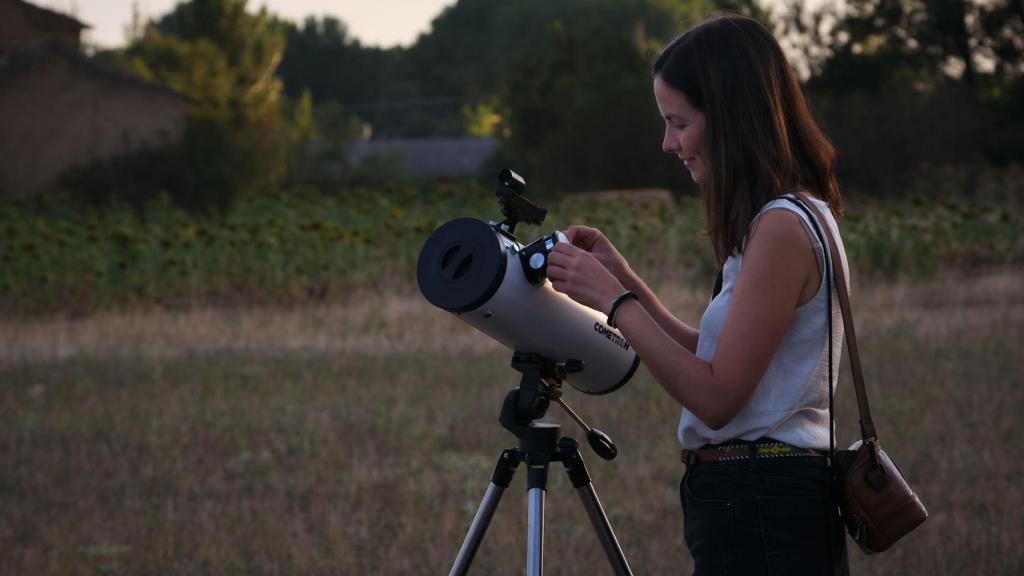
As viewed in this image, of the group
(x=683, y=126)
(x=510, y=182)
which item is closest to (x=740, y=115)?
(x=683, y=126)

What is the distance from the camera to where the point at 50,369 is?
9.84 m

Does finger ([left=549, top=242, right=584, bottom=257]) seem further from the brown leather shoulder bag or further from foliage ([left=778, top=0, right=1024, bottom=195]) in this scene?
foliage ([left=778, top=0, right=1024, bottom=195])

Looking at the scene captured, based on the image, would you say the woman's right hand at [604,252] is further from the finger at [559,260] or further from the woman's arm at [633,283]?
the finger at [559,260]

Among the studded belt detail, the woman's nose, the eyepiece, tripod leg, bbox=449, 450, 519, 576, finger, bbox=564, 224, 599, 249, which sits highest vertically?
the woman's nose

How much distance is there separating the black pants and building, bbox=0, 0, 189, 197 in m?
25.4

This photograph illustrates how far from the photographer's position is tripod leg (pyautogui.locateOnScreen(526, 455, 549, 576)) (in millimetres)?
2803

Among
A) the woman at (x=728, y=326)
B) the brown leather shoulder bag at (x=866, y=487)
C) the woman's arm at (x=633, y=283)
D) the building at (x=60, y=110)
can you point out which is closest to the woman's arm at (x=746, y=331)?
the woman at (x=728, y=326)

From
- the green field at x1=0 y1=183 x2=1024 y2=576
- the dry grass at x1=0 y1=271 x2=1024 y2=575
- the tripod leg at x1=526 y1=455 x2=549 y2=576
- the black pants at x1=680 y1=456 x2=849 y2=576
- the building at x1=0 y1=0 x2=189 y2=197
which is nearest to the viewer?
the black pants at x1=680 y1=456 x2=849 y2=576

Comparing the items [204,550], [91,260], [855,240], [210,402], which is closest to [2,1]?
[91,260]

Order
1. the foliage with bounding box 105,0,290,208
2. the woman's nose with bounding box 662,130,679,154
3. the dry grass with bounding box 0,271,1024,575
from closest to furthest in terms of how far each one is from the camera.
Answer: the woman's nose with bounding box 662,130,679,154 < the dry grass with bounding box 0,271,1024,575 < the foliage with bounding box 105,0,290,208

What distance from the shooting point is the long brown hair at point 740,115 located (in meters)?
2.53

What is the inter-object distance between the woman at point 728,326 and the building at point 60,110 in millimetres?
25269

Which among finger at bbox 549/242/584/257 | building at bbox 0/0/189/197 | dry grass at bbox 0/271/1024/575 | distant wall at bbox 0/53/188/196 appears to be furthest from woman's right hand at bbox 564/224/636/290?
distant wall at bbox 0/53/188/196

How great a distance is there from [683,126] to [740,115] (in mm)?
129
